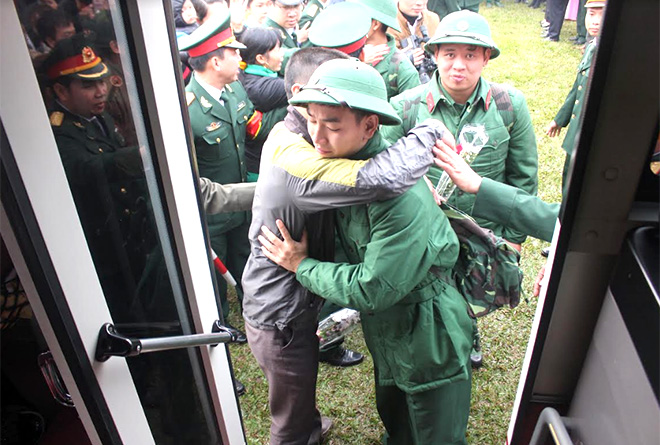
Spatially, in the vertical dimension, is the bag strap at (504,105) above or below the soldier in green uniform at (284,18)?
below

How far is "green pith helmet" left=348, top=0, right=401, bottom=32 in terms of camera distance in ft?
12.3

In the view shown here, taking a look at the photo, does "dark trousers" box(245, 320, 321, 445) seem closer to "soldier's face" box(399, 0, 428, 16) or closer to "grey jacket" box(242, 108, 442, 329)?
"grey jacket" box(242, 108, 442, 329)

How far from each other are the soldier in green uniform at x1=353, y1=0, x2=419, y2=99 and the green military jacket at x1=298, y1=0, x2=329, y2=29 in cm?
A: 153

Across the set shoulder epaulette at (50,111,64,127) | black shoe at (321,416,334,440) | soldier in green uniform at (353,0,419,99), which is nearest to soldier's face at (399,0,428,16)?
soldier in green uniform at (353,0,419,99)

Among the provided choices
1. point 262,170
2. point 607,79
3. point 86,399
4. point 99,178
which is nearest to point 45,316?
point 86,399

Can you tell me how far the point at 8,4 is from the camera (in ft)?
3.05

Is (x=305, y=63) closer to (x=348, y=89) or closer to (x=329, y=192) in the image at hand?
(x=348, y=89)

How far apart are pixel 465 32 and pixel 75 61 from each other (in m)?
1.92

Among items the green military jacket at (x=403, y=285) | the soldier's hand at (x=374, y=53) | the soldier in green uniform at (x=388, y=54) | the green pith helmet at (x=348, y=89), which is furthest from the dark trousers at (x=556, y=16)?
the green pith helmet at (x=348, y=89)

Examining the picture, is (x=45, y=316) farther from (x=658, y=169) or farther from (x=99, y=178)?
(x=658, y=169)

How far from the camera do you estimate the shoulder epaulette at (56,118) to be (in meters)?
1.10

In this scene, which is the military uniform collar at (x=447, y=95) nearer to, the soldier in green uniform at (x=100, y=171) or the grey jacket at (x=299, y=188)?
the grey jacket at (x=299, y=188)

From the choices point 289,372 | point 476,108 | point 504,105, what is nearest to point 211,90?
point 476,108

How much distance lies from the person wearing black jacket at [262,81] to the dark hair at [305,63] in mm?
1123
